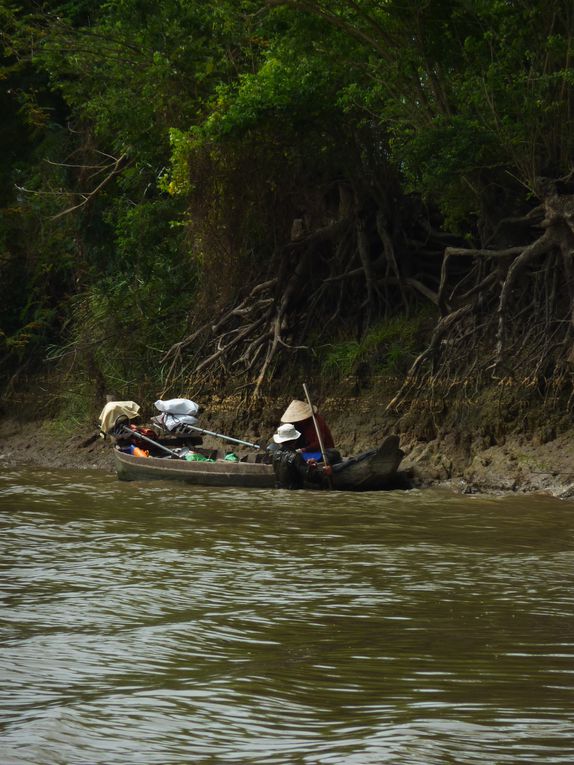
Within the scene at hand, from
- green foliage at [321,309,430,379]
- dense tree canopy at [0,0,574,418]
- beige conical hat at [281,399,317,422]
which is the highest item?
dense tree canopy at [0,0,574,418]

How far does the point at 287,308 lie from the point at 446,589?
34.8ft

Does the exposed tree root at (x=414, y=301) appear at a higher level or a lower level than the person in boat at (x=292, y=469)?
higher

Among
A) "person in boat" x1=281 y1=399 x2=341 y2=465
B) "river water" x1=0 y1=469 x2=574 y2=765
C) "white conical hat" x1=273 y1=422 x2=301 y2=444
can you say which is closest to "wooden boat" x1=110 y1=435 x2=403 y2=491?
"white conical hat" x1=273 y1=422 x2=301 y2=444

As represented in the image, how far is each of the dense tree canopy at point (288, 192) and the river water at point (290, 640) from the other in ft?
13.6

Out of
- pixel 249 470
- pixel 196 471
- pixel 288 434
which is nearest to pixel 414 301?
pixel 288 434

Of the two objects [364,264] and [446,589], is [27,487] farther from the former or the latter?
[446,589]

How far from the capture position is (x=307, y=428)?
14906 mm

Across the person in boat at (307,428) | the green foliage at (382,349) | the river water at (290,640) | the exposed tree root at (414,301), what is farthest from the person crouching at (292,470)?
the green foliage at (382,349)

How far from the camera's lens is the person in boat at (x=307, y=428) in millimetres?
14750

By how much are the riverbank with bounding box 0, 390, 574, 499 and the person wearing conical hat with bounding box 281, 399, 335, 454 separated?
106 cm

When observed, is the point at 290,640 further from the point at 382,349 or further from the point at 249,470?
the point at 382,349

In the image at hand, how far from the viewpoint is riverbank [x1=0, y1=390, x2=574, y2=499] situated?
13.6 m

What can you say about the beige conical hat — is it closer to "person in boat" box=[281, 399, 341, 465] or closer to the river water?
"person in boat" box=[281, 399, 341, 465]

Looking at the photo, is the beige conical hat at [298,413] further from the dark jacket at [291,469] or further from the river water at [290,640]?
the river water at [290,640]
